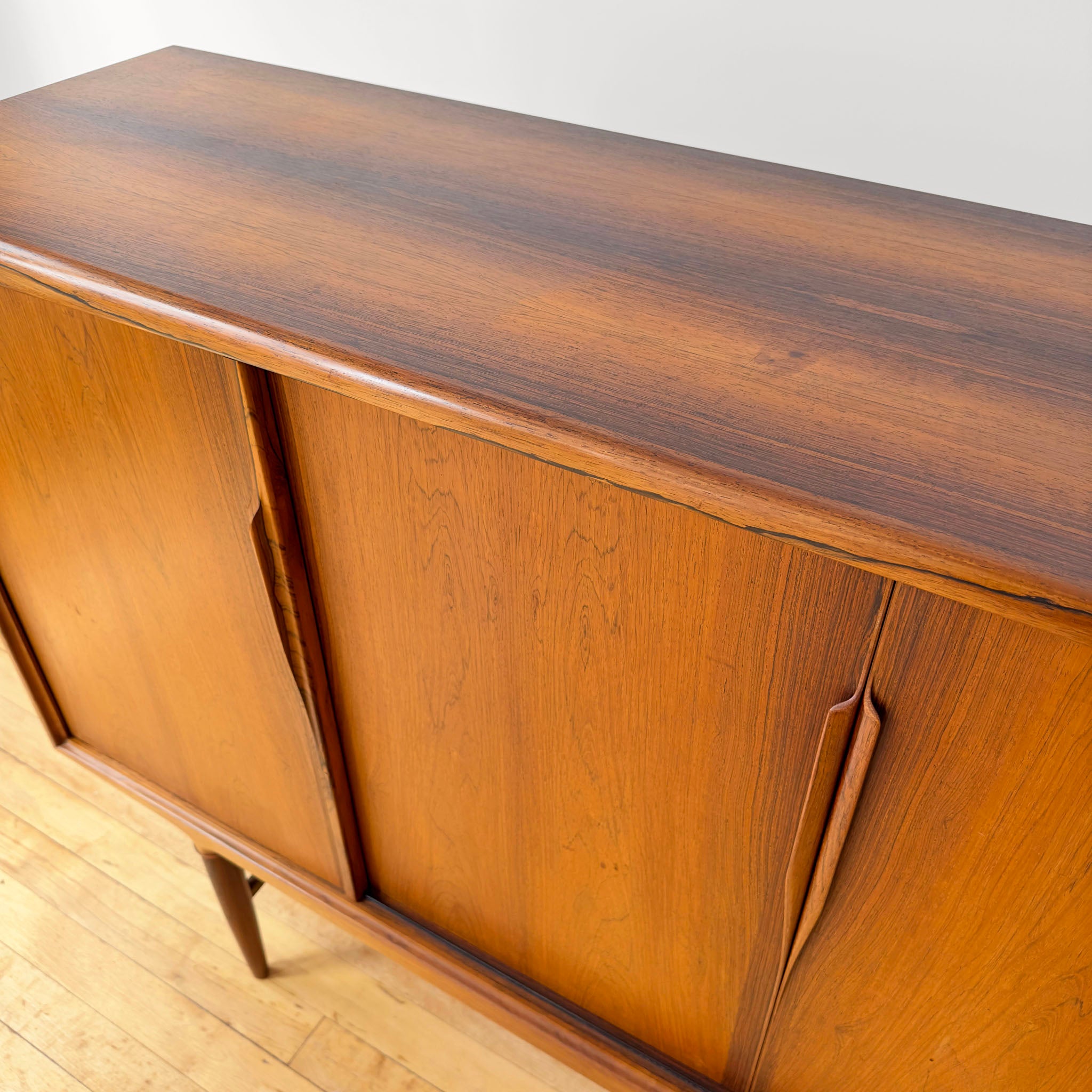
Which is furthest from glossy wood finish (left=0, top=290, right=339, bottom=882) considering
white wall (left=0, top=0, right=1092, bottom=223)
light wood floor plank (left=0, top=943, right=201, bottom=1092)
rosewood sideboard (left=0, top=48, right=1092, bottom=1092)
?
white wall (left=0, top=0, right=1092, bottom=223)

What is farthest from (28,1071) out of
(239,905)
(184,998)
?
(239,905)

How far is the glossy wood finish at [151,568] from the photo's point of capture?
0.68m

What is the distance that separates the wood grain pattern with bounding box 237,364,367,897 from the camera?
628 millimetres

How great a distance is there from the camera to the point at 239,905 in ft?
3.72

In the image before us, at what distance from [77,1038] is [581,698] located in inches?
36.6

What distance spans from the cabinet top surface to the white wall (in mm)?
98

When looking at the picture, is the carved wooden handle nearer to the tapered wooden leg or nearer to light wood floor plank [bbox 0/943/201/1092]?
the tapered wooden leg

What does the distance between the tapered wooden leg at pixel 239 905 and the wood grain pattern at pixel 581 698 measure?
0.34 meters

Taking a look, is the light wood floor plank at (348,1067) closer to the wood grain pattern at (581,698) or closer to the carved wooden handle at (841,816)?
the wood grain pattern at (581,698)

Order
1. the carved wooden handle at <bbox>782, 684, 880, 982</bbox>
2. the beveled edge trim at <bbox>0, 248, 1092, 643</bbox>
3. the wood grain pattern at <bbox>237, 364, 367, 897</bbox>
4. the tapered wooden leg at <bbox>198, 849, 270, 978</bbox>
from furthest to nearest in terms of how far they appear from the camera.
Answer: the tapered wooden leg at <bbox>198, 849, 270, 978</bbox> → the wood grain pattern at <bbox>237, 364, 367, 897</bbox> → the carved wooden handle at <bbox>782, 684, 880, 982</bbox> → the beveled edge trim at <bbox>0, 248, 1092, 643</bbox>

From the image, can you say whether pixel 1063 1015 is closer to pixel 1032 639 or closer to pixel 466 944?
pixel 1032 639

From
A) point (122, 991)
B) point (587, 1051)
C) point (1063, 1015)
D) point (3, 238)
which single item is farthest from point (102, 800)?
point (1063, 1015)

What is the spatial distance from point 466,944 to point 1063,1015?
51cm

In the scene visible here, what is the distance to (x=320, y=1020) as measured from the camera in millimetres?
1176
